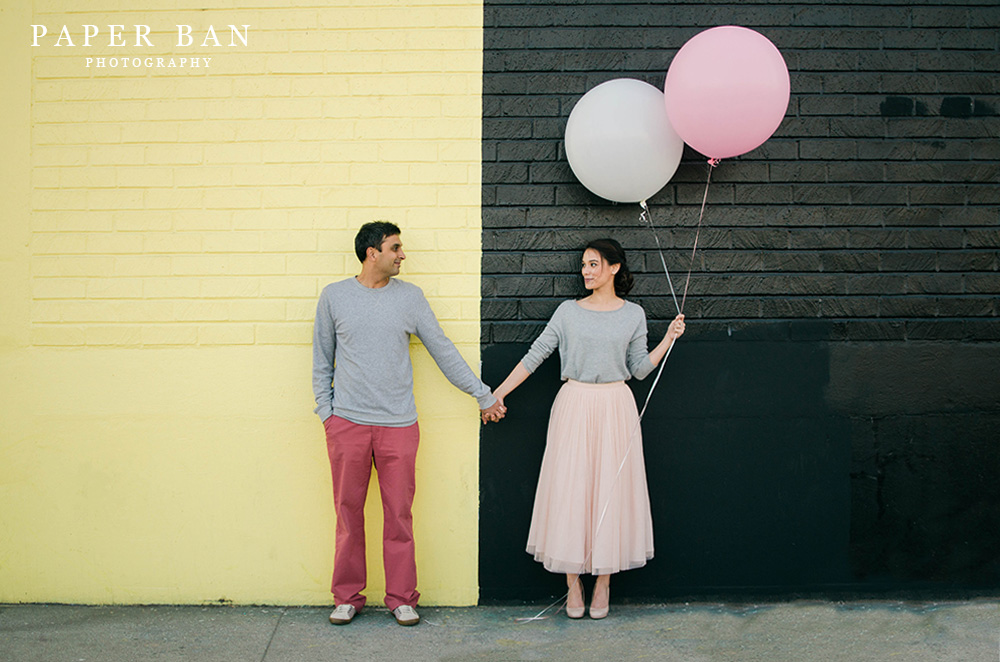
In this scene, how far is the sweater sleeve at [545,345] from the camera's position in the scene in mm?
3803

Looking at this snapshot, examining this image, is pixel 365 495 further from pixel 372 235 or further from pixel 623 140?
pixel 623 140

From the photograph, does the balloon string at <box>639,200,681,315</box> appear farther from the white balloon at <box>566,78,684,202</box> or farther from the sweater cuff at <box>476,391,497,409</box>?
the sweater cuff at <box>476,391,497,409</box>

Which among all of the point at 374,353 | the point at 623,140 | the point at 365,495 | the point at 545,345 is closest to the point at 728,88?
the point at 623,140

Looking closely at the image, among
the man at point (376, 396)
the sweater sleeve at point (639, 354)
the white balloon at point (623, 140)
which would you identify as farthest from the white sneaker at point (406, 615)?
the white balloon at point (623, 140)

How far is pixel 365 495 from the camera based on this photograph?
12.5ft

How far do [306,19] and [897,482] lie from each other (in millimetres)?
4002

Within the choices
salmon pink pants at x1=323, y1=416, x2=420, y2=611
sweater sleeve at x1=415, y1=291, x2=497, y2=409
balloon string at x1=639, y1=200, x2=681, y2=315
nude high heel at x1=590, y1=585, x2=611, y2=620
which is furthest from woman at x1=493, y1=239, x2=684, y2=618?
salmon pink pants at x1=323, y1=416, x2=420, y2=611

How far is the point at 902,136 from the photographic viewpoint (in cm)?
406

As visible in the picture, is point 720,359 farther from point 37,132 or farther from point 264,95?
point 37,132

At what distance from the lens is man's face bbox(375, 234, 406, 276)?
145 inches

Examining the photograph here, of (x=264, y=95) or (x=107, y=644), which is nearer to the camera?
(x=107, y=644)

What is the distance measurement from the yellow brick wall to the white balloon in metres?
0.66

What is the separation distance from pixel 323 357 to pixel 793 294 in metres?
2.48

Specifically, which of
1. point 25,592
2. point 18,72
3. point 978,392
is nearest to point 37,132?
point 18,72
